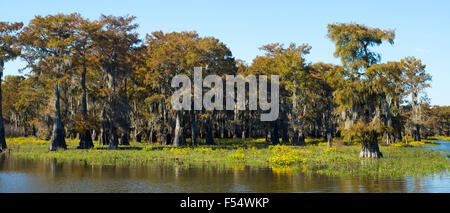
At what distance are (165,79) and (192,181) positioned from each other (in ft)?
105

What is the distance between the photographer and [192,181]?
63.8 feet

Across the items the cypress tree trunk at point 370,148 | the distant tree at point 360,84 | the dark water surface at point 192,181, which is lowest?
the dark water surface at point 192,181

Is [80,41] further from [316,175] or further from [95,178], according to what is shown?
[316,175]

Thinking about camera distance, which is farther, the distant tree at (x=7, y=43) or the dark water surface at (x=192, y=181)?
the distant tree at (x=7, y=43)

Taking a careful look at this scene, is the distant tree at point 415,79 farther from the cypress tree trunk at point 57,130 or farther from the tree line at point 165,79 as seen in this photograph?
the cypress tree trunk at point 57,130

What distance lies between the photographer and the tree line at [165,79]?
32.3 m

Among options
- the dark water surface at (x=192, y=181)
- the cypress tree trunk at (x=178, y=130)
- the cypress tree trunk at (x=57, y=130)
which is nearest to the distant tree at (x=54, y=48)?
the cypress tree trunk at (x=57, y=130)

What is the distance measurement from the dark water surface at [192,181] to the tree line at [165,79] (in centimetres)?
1113
